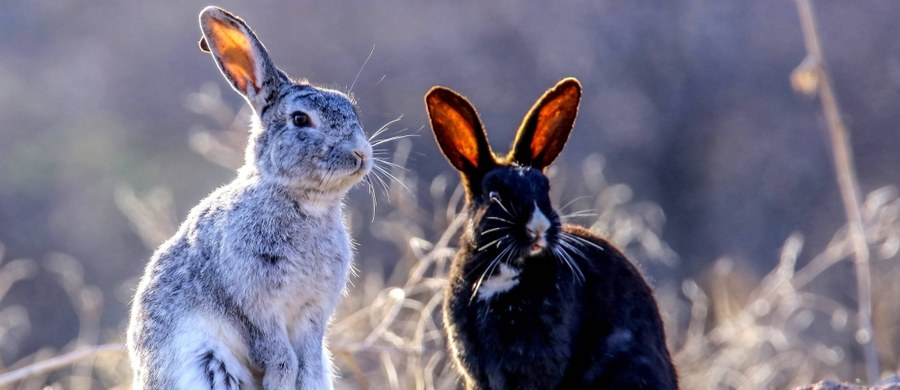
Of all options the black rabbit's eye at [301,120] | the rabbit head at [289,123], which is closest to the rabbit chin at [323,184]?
the rabbit head at [289,123]

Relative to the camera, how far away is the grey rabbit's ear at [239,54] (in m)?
5.02

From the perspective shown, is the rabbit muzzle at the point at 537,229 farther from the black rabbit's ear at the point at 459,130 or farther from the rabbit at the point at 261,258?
the rabbit at the point at 261,258

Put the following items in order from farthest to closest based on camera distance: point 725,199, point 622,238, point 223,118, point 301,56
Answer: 1. point 301,56
2. point 725,199
3. point 223,118
4. point 622,238

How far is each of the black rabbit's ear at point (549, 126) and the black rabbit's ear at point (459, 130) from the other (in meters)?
0.18

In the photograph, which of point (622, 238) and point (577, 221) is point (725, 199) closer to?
point (577, 221)

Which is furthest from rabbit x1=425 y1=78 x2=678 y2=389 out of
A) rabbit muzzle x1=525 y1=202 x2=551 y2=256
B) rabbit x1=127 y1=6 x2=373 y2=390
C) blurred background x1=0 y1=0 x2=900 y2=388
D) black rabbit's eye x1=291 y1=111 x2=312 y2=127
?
blurred background x1=0 y1=0 x2=900 y2=388

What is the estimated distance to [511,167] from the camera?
5.45 m

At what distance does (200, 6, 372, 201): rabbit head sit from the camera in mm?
4891

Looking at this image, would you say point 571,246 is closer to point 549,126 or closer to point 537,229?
point 537,229

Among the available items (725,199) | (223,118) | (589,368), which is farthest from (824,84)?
(725,199)

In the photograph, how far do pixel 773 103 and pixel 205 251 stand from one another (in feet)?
28.3

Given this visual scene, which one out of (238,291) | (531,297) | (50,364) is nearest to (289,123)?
(238,291)

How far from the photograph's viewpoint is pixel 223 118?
857cm

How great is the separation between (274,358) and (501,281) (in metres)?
1.05
